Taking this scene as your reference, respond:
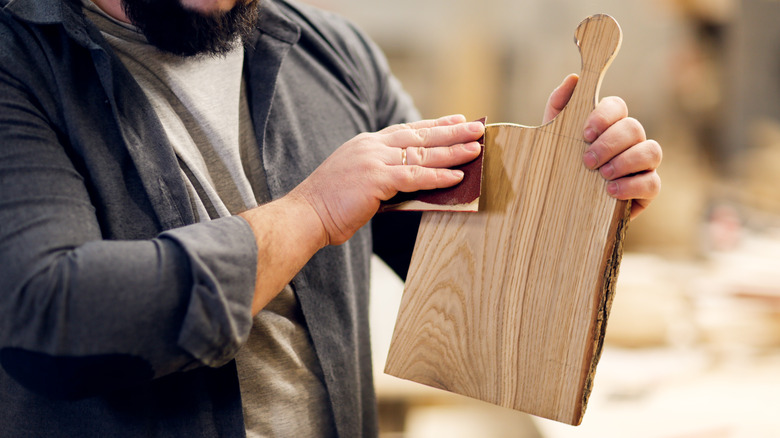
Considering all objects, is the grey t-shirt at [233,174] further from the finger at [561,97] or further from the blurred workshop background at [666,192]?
the blurred workshop background at [666,192]

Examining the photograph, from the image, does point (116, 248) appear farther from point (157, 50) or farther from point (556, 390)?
point (556, 390)

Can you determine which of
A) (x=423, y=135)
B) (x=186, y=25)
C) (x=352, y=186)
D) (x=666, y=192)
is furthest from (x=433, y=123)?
(x=666, y=192)

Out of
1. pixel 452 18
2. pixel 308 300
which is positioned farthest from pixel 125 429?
pixel 452 18

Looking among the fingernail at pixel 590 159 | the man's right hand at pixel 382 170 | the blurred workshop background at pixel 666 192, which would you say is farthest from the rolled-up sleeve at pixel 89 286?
the blurred workshop background at pixel 666 192

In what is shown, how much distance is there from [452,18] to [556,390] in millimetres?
3106

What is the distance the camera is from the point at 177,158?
828 mm

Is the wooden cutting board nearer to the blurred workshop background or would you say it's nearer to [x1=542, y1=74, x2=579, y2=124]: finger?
[x1=542, y1=74, x2=579, y2=124]: finger

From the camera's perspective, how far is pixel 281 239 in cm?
73

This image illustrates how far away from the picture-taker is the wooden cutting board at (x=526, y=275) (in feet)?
2.43

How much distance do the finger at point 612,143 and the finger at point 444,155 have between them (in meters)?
0.14

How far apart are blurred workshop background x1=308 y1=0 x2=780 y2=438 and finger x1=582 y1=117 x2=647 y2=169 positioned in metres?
0.72

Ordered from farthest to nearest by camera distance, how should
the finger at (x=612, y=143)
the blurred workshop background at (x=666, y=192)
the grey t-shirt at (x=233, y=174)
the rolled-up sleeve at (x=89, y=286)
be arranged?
the blurred workshop background at (x=666, y=192) → the grey t-shirt at (x=233, y=174) → the finger at (x=612, y=143) → the rolled-up sleeve at (x=89, y=286)

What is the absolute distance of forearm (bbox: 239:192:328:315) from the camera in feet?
2.37

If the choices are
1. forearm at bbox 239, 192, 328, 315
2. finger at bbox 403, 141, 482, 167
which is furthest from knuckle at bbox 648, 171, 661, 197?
forearm at bbox 239, 192, 328, 315
